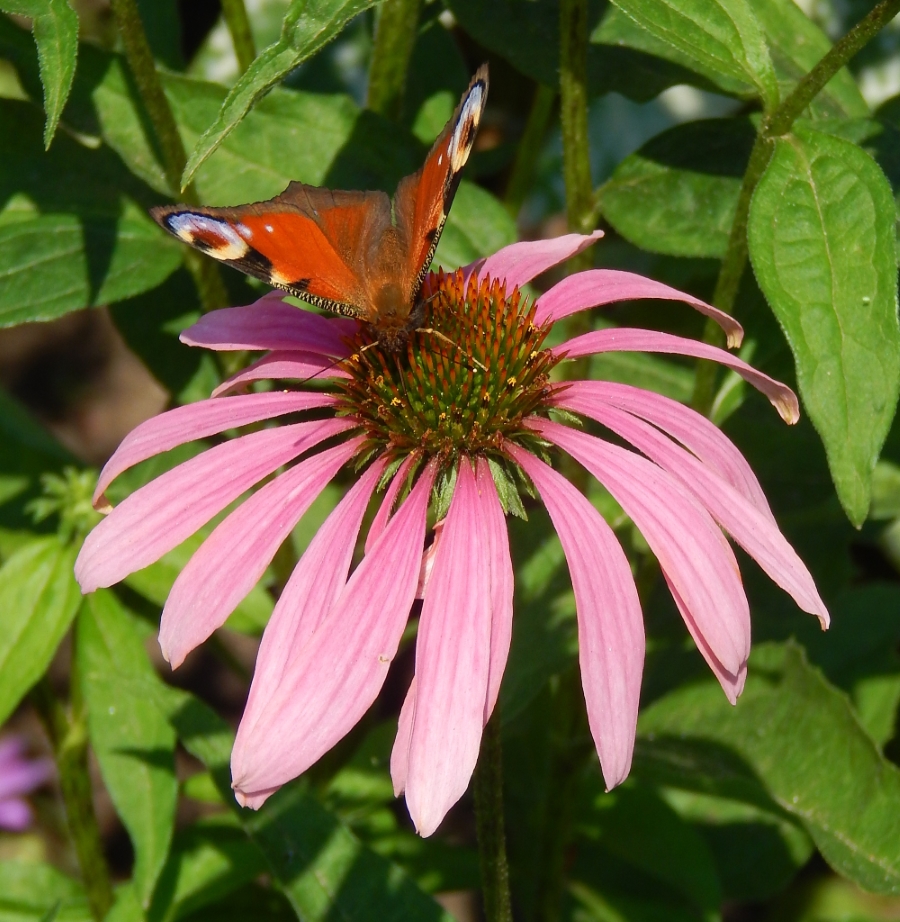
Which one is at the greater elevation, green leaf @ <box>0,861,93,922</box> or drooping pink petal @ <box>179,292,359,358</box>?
drooping pink petal @ <box>179,292,359,358</box>

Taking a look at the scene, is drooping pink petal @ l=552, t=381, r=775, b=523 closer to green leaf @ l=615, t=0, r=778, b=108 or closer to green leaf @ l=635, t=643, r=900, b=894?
green leaf @ l=615, t=0, r=778, b=108

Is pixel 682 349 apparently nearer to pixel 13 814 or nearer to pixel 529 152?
pixel 529 152

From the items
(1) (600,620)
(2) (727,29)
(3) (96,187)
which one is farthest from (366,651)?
(3) (96,187)

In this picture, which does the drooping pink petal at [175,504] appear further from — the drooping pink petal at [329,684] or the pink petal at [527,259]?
the pink petal at [527,259]

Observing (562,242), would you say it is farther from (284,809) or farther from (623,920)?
(623,920)

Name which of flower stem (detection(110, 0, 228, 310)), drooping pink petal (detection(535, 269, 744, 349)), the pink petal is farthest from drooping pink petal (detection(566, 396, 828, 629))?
flower stem (detection(110, 0, 228, 310))
